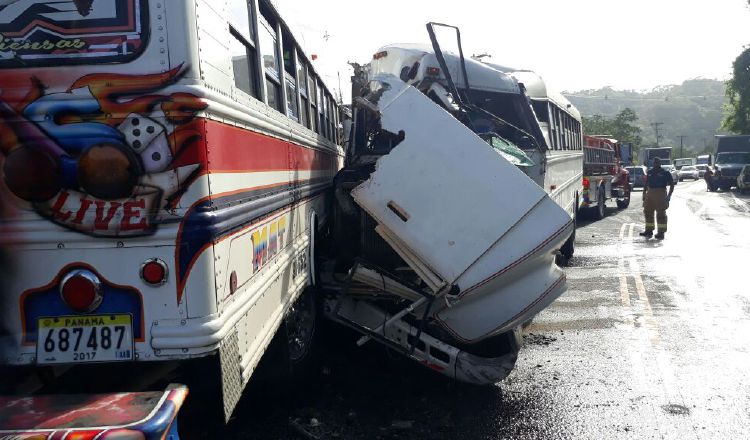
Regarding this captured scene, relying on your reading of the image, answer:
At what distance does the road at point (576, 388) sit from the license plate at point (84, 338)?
189cm

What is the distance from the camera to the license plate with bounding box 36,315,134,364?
2.86m

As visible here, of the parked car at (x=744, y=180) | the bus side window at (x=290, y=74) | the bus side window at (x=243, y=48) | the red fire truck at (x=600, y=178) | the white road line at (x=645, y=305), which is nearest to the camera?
the bus side window at (x=243, y=48)

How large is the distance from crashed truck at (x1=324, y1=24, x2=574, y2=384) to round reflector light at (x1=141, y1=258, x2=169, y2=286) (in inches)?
80.4

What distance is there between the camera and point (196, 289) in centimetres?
287

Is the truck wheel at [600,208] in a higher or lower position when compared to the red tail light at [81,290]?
lower

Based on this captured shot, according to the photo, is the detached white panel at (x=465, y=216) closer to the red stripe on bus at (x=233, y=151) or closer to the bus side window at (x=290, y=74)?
the red stripe on bus at (x=233, y=151)

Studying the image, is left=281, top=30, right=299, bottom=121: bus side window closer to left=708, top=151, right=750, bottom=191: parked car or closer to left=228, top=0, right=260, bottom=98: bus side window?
left=228, top=0, right=260, bottom=98: bus side window

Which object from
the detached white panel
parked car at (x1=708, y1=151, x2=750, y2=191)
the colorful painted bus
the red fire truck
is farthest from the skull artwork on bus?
parked car at (x1=708, y1=151, x2=750, y2=191)

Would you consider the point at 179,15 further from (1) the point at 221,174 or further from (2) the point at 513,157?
(2) the point at 513,157

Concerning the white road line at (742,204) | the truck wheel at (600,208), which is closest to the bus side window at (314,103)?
the truck wheel at (600,208)

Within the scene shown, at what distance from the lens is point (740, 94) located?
4734 centimetres

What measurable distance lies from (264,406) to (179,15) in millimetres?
3169

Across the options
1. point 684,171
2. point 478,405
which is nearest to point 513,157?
point 478,405

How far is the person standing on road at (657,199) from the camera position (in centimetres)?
1509
